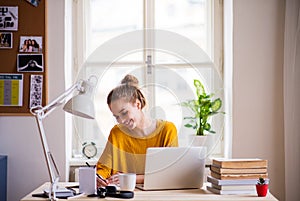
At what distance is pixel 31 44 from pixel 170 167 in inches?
69.1

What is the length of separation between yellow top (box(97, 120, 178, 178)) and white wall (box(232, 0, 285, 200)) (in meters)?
→ 1.10

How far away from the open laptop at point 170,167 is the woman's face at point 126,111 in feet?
0.67

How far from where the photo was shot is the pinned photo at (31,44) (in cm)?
396

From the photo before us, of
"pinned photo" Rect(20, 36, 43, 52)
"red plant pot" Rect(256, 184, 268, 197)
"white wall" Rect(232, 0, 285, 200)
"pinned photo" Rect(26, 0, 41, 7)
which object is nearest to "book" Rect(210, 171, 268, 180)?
"red plant pot" Rect(256, 184, 268, 197)

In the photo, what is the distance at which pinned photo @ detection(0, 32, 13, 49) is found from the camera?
13.0ft

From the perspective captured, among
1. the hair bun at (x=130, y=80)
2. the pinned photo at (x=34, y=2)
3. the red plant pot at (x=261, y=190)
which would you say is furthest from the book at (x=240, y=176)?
the pinned photo at (x=34, y=2)

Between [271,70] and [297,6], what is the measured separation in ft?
1.60

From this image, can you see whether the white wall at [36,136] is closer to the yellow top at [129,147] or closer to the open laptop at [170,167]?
the yellow top at [129,147]

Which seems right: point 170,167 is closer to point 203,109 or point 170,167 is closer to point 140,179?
point 140,179

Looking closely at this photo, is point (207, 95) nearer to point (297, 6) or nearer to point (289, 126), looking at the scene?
point (289, 126)

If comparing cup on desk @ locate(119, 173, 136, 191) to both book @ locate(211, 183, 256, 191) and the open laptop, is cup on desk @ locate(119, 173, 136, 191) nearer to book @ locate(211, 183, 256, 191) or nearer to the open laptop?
the open laptop

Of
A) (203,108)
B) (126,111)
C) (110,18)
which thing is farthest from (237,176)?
(110,18)

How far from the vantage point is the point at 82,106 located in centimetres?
257

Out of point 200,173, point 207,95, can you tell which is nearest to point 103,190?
point 200,173
